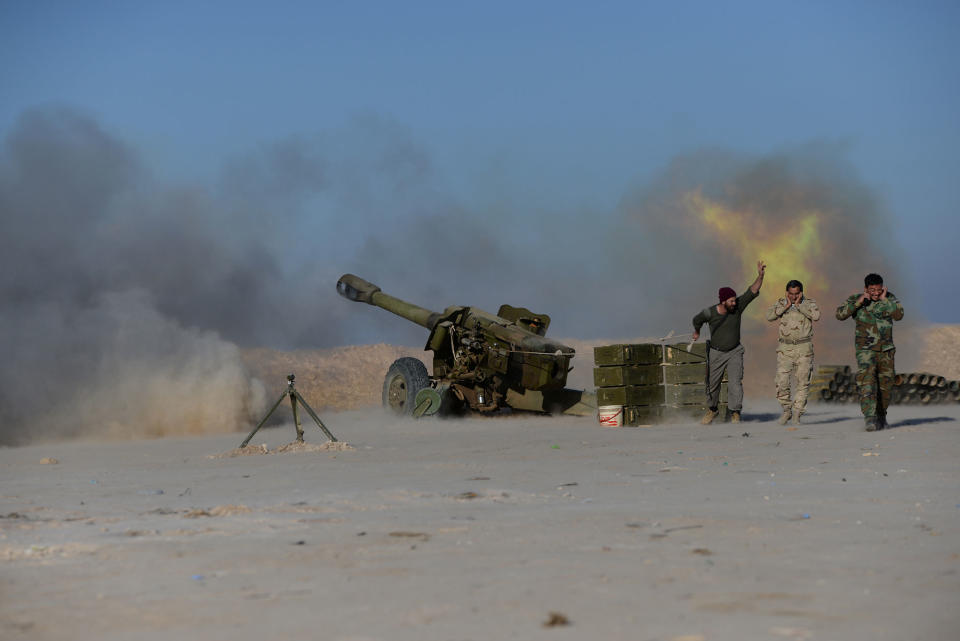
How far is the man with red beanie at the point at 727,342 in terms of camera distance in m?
18.2

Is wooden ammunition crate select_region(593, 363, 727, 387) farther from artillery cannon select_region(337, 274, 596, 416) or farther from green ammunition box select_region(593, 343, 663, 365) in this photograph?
artillery cannon select_region(337, 274, 596, 416)

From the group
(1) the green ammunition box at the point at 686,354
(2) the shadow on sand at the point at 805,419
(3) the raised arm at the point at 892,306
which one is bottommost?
(2) the shadow on sand at the point at 805,419

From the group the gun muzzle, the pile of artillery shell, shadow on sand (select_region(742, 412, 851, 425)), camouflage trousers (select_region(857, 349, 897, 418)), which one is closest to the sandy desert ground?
camouflage trousers (select_region(857, 349, 897, 418))

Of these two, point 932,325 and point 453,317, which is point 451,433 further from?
point 932,325

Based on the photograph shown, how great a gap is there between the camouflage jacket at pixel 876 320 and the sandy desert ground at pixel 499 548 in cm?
243

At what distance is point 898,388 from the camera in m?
27.4

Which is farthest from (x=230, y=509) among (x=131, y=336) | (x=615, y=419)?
(x=131, y=336)

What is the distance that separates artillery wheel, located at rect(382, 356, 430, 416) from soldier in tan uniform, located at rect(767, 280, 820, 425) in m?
7.22

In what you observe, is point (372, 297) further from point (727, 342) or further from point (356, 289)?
point (727, 342)

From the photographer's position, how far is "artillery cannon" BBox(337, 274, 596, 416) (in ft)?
71.1

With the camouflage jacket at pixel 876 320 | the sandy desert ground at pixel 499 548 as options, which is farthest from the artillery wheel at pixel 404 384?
the camouflage jacket at pixel 876 320

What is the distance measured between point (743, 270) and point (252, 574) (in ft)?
103

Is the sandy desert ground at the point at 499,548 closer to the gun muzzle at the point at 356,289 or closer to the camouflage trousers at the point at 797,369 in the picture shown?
the camouflage trousers at the point at 797,369

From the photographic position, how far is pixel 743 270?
36.3 meters
